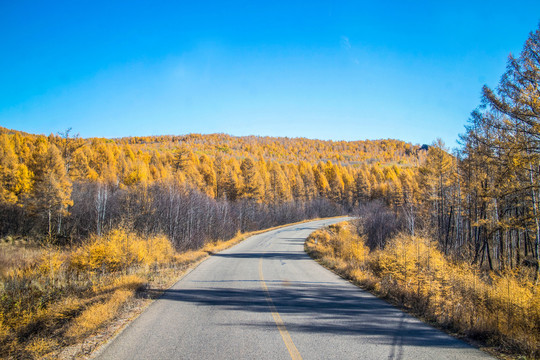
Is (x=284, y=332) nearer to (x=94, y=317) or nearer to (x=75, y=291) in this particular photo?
(x=94, y=317)

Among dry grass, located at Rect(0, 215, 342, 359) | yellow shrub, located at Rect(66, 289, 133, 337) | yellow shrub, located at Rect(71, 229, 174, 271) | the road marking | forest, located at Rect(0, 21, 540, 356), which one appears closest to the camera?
the road marking

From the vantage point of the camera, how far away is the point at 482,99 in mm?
11508

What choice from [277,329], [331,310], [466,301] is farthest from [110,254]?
[466,301]

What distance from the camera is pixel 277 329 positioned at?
624 centimetres

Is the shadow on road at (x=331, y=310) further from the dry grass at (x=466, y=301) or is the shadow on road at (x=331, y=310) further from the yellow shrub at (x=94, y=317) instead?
the yellow shrub at (x=94, y=317)

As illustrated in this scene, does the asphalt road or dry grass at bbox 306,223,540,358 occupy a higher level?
dry grass at bbox 306,223,540,358

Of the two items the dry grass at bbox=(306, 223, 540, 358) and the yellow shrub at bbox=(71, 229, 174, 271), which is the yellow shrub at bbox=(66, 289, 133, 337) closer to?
the yellow shrub at bbox=(71, 229, 174, 271)

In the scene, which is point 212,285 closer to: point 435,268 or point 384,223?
point 435,268

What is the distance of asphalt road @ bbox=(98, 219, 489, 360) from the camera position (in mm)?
5020

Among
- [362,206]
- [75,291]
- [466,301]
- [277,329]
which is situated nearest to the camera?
[277,329]

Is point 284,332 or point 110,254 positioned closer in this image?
point 284,332

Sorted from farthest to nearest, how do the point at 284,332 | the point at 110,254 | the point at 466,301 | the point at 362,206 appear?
the point at 362,206
the point at 110,254
the point at 466,301
the point at 284,332

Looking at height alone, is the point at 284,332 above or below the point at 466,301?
below

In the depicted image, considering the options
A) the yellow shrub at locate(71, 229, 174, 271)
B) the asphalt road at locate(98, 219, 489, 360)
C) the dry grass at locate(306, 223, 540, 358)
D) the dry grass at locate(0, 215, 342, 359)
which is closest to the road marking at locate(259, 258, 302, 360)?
the asphalt road at locate(98, 219, 489, 360)
